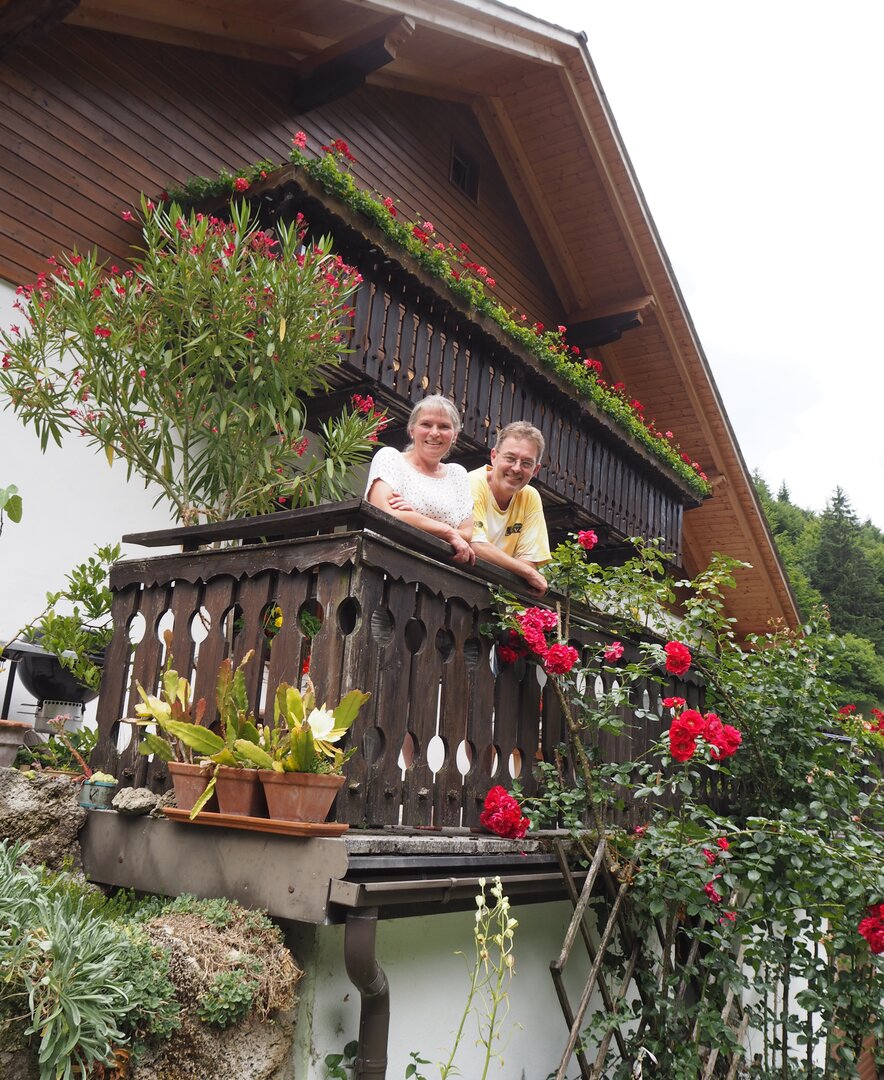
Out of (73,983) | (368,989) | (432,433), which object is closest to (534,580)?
(432,433)

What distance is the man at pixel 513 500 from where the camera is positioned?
14.8 ft

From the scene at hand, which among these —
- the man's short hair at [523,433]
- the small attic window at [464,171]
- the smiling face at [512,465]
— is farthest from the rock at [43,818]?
the small attic window at [464,171]

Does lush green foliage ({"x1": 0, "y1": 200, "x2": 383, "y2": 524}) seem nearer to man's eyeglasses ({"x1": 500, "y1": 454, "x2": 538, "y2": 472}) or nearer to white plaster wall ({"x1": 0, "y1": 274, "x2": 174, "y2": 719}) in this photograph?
white plaster wall ({"x1": 0, "y1": 274, "x2": 174, "y2": 719})

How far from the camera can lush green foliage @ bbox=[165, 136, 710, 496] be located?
21.6ft

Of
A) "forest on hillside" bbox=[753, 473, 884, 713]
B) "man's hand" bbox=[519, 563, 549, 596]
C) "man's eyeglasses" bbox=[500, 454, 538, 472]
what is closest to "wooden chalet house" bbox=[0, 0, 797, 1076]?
"man's hand" bbox=[519, 563, 549, 596]

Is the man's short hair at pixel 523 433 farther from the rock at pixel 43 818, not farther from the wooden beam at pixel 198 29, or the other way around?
the wooden beam at pixel 198 29

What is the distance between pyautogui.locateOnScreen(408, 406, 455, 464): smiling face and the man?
0.44m

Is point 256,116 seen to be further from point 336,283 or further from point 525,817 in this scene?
point 525,817

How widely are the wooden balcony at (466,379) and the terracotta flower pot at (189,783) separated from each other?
3.92 meters

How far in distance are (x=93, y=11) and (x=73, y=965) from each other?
7.06 m

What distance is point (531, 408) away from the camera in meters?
8.99

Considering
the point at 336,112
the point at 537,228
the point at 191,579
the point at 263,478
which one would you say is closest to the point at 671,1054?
the point at 191,579

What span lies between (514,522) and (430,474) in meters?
0.70

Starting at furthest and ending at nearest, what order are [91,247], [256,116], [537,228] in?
1. [537,228]
2. [256,116]
3. [91,247]
